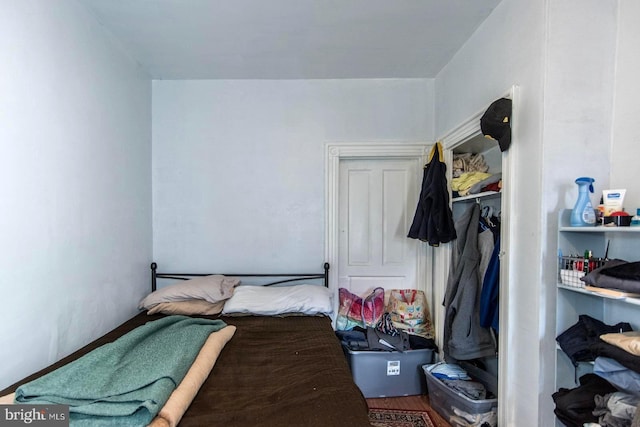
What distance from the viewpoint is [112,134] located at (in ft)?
7.25

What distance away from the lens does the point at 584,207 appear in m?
1.38

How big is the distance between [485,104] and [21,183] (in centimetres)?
261

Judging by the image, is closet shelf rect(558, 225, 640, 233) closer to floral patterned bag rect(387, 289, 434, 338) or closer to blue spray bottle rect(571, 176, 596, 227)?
blue spray bottle rect(571, 176, 596, 227)

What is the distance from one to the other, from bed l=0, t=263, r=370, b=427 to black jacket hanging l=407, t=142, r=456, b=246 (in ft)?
3.70

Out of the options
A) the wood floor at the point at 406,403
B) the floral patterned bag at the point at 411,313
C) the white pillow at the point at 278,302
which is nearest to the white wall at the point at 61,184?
the white pillow at the point at 278,302

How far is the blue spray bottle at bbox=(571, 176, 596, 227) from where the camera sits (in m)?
1.37

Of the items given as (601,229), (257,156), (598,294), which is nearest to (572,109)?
(601,229)

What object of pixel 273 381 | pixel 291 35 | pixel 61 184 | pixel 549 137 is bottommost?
pixel 273 381

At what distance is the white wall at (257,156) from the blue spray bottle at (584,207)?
1672 mm

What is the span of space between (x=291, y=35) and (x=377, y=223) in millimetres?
1782

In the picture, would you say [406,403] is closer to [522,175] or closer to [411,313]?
[411,313]

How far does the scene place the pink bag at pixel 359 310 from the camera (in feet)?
9.22

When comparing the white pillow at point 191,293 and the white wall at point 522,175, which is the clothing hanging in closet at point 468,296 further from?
the white pillow at point 191,293

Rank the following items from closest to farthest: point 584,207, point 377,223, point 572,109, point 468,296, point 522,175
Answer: point 584,207 → point 572,109 → point 522,175 → point 468,296 → point 377,223
